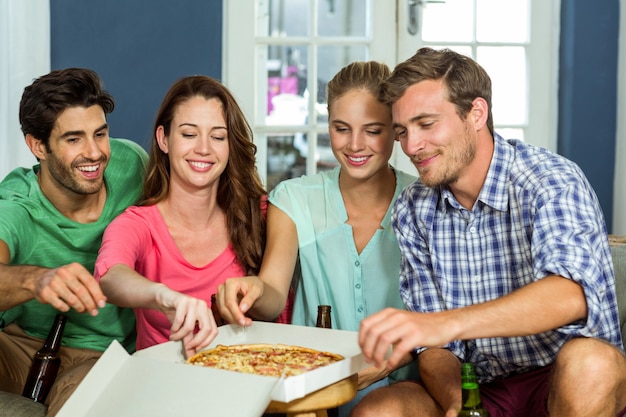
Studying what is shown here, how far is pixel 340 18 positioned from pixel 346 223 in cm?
183

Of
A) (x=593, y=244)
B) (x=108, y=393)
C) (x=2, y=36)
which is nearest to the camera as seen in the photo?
(x=108, y=393)

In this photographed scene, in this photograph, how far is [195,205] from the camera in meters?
2.45

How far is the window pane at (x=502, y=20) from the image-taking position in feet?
13.6

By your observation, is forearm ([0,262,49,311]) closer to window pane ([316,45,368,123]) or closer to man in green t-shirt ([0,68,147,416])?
man in green t-shirt ([0,68,147,416])

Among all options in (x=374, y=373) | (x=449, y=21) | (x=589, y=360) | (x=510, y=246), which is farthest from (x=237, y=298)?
(x=449, y=21)

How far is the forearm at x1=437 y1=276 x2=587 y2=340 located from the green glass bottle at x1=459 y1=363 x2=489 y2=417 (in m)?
0.10

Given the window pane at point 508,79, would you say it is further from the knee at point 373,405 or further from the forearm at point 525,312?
the forearm at point 525,312

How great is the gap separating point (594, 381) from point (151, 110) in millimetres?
2559

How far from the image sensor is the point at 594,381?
5.75 ft

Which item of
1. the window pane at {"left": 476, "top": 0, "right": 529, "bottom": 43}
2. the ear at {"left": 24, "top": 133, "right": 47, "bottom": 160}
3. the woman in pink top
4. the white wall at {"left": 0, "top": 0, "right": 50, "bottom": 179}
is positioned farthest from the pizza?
the window pane at {"left": 476, "top": 0, "right": 529, "bottom": 43}

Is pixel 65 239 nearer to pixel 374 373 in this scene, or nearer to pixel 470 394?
pixel 374 373

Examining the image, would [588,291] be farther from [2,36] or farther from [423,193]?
[2,36]

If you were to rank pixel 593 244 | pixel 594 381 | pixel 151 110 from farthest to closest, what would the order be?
1. pixel 151 110
2. pixel 593 244
3. pixel 594 381

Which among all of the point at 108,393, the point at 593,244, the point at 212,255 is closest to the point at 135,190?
the point at 212,255
